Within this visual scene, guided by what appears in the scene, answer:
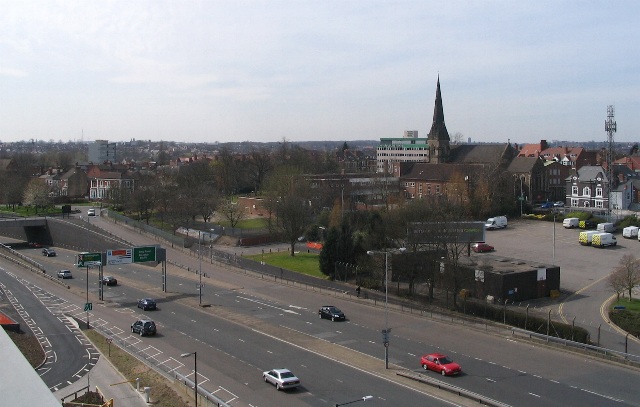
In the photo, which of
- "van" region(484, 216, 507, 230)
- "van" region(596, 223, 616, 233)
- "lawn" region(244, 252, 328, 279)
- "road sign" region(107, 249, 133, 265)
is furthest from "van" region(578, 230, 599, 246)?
"road sign" region(107, 249, 133, 265)

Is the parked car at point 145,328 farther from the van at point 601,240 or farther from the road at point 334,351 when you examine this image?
the van at point 601,240

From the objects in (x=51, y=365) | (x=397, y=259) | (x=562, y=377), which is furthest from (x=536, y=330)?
(x=51, y=365)

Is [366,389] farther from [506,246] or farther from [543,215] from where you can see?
[543,215]

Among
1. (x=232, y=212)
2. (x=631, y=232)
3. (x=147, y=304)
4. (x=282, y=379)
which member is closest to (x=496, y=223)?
(x=631, y=232)

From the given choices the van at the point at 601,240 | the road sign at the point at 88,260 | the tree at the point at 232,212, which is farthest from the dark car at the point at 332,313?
Answer: the tree at the point at 232,212

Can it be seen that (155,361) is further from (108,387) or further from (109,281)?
(109,281)

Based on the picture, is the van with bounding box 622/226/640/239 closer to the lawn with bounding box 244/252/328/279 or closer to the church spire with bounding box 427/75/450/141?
the lawn with bounding box 244/252/328/279

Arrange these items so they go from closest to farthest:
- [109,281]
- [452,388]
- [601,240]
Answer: [452,388] < [109,281] < [601,240]
